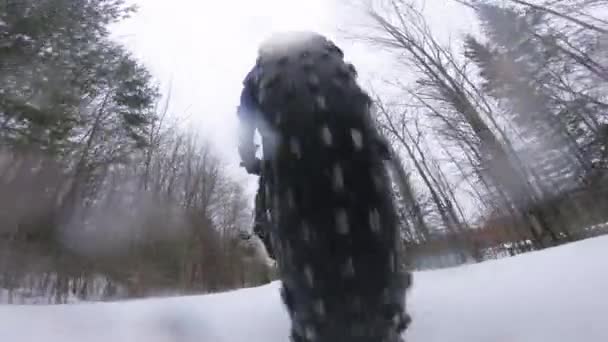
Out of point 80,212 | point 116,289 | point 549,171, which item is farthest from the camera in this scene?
point 549,171

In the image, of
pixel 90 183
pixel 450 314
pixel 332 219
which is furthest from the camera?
pixel 90 183

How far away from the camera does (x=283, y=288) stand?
0.42 metres

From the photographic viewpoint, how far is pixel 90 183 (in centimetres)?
378

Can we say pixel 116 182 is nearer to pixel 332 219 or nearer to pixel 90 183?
pixel 90 183

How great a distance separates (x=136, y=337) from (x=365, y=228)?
1.47ft

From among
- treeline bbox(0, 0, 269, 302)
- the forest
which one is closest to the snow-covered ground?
the forest

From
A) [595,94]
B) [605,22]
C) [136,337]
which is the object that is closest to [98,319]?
[136,337]

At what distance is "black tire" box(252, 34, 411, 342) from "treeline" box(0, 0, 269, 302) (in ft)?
6.12

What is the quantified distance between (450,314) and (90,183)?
4256 millimetres

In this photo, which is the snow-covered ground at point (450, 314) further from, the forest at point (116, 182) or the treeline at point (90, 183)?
the treeline at point (90, 183)

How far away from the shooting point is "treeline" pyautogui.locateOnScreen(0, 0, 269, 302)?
269 cm

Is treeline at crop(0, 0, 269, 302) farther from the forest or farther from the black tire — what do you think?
the black tire

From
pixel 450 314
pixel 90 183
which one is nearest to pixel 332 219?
pixel 450 314

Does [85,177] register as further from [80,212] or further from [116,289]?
[116,289]
